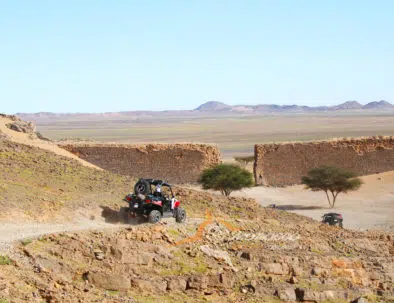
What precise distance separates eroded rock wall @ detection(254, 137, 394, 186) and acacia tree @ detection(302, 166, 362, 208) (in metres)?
4.36

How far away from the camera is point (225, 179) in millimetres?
44500

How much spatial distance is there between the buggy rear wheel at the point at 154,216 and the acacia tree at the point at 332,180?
25.2 meters

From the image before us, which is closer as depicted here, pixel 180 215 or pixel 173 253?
pixel 173 253

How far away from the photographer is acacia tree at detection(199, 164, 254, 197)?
4450 cm

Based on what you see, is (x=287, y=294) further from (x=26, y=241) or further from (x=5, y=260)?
(x=5, y=260)

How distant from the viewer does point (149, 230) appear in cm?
1766

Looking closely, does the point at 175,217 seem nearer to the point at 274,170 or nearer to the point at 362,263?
the point at 362,263

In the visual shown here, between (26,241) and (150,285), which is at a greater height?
(26,241)

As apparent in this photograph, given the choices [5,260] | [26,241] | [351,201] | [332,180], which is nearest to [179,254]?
[26,241]

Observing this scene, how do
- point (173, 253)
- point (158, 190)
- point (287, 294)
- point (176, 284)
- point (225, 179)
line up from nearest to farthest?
point (176, 284) < point (287, 294) < point (173, 253) < point (158, 190) < point (225, 179)

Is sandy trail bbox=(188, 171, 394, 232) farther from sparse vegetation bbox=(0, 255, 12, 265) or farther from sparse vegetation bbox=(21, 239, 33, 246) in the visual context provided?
sparse vegetation bbox=(0, 255, 12, 265)

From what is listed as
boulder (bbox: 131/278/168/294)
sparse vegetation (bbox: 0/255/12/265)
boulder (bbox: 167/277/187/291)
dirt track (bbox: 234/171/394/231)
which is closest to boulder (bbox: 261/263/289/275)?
boulder (bbox: 167/277/187/291)

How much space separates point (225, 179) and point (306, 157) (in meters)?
8.42

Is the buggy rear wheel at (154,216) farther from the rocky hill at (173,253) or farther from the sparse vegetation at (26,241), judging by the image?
the sparse vegetation at (26,241)
